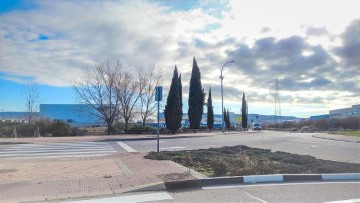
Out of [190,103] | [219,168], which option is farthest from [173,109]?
[219,168]

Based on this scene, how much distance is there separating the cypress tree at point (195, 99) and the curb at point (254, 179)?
39928 mm

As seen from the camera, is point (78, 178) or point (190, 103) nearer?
point (78, 178)

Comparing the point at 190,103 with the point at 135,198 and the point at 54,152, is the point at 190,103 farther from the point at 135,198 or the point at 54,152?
the point at 135,198

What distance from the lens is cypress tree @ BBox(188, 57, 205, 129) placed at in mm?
50094

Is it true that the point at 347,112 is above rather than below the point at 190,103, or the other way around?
above

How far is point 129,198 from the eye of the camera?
7.66m

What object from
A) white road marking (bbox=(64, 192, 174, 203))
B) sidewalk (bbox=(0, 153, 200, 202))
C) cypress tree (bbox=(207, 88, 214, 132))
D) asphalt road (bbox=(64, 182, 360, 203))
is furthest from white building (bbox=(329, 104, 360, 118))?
white road marking (bbox=(64, 192, 174, 203))

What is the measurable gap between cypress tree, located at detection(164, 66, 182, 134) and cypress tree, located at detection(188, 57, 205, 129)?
22.7ft

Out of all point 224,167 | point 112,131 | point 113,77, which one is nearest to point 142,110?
point 113,77

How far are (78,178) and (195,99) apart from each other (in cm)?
4076

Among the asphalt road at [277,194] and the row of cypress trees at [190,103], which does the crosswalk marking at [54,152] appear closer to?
the asphalt road at [277,194]

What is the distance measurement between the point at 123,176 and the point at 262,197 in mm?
3875

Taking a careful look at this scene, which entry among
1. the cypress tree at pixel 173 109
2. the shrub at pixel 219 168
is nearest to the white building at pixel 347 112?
the cypress tree at pixel 173 109

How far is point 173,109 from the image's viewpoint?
→ 42.5 metres
